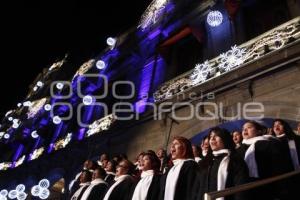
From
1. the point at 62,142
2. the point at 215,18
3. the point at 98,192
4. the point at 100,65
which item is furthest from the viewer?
the point at 100,65

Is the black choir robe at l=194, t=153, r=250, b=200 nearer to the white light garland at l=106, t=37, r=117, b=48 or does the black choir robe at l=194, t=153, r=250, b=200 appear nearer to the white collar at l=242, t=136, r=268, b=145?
the white collar at l=242, t=136, r=268, b=145

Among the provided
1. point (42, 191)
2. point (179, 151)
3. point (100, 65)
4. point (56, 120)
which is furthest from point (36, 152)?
point (179, 151)

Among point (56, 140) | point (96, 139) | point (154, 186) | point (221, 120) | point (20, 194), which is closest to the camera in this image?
point (154, 186)

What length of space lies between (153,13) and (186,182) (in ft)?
40.5

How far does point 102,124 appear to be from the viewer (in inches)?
581

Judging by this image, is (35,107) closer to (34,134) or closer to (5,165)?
(34,134)

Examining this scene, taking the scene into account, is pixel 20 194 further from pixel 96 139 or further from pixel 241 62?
pixel 241 62

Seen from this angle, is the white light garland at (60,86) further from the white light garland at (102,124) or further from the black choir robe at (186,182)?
the black choir robe at (186,182)

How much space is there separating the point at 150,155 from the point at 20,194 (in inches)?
480

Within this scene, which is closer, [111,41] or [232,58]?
[232,58]

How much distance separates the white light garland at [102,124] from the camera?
1430 cm

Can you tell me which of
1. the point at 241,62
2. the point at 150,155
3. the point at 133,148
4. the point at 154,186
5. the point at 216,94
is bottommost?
the point at 154,186

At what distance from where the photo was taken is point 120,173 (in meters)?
6.24

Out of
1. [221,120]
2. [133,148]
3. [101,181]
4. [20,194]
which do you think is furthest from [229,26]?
[20,194]
